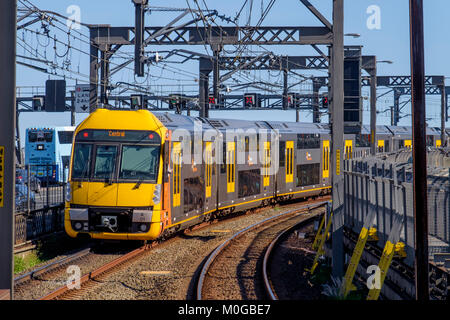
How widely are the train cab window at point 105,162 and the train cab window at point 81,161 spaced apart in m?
0.22

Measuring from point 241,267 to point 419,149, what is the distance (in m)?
6.84

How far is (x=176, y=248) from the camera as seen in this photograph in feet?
53.9

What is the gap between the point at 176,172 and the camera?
52.9ft

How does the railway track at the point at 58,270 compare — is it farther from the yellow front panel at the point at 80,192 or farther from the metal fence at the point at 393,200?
the metal fence at the point at 393,200

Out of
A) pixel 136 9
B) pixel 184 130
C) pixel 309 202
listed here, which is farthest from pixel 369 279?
pixel 309 202

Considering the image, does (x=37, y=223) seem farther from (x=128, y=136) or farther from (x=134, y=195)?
(x=128, y=136)

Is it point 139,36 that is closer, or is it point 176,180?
point 176,180

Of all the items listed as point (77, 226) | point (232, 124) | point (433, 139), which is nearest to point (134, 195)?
point (77, 226)

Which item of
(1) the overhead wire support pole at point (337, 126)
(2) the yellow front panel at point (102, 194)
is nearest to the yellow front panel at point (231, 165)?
(2) the yellow front panel at point (102, 194)

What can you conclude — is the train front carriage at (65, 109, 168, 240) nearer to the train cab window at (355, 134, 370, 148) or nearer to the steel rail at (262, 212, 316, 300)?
the steel rail at (262, 212, 316, 300)

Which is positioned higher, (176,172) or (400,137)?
(400,137)

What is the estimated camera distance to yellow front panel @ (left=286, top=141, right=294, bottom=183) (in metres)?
26.0

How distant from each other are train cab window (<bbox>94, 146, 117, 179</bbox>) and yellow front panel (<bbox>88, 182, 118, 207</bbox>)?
21 cm
